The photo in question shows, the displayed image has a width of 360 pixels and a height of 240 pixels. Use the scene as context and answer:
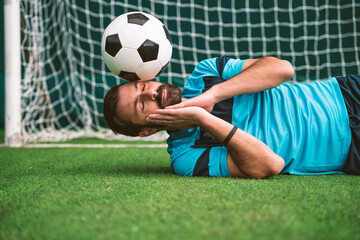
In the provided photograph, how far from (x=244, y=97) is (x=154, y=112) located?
0.43 meters

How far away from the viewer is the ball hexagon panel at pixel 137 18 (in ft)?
5.72

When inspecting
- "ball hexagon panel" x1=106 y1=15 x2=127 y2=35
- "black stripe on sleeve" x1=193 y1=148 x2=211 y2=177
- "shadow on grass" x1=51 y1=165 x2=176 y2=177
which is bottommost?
"shadow on grass" x1=51 y1=165 x2=176 y2=177

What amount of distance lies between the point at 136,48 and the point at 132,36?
0.07 metres

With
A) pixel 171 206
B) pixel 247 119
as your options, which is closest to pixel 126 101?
pixel 247 119

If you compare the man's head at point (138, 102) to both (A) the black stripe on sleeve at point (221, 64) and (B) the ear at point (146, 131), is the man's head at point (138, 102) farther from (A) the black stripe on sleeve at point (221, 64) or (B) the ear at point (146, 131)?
(A) the black stripe on sleeve at point (221, 64)

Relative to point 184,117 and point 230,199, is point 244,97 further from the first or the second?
point 230,199

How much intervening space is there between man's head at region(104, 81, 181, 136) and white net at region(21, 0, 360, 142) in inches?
96.2

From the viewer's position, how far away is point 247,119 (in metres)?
1.61

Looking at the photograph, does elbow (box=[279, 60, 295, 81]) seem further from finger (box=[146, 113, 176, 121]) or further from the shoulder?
finger (box=[146, 113, 176, 121])

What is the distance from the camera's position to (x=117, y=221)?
35.4 inches

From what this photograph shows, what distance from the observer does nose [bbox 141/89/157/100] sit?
4.88 feet

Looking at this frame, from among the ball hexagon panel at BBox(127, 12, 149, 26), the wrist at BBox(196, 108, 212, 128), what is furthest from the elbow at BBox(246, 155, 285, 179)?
the ball hexagon panel at BBox(127, 12, 149, 26)

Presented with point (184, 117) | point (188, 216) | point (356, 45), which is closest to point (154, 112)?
point (184, 117)

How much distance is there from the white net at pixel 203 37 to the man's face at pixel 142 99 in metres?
2.50
